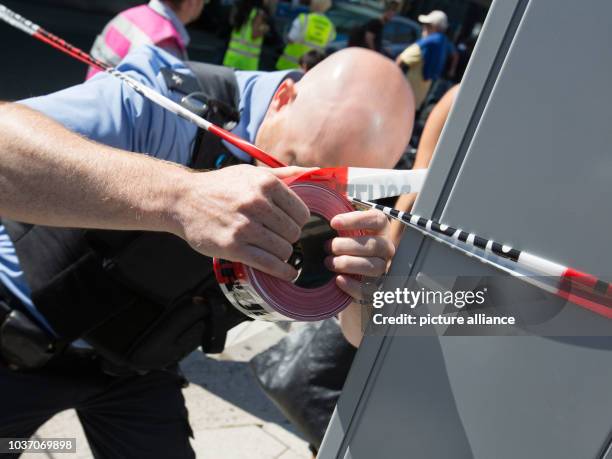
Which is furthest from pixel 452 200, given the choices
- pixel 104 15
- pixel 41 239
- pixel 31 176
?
pixel 104 15

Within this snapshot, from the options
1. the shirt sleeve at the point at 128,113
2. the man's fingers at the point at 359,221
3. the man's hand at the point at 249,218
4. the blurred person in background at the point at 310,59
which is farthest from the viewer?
the blurred person in background at the point at 310,59

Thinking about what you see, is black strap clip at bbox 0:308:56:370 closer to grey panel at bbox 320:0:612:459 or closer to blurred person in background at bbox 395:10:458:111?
grey panel at bbox 320:0:612:459

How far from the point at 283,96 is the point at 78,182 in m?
0.67

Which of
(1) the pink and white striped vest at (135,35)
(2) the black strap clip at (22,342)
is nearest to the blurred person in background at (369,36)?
(1) the pink and white striped vest at (135,35)

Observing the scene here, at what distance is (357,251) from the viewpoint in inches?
45.0

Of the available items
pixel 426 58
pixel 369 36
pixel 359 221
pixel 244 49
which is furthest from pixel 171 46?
pixel 369 36

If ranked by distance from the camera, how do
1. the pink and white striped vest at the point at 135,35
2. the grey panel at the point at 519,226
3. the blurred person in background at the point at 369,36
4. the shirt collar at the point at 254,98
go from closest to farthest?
the grey panel at the point at 519,226, the shirt collar at the point at 254,98, the pink and white striped vest at the point at 135,35, the blurred person in background at the point at 369,36

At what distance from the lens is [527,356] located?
3.24ft

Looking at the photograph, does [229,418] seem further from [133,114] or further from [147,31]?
[133,114]

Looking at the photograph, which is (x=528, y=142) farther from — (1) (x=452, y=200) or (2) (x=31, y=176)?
(2) (x=31, y=176)

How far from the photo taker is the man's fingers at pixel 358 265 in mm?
1139

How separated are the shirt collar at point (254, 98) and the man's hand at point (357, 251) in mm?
588

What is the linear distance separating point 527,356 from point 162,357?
1.16 m

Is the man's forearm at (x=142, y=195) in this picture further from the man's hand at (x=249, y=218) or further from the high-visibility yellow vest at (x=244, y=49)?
the high-visibility yellow vest at (x=244, y=49)
